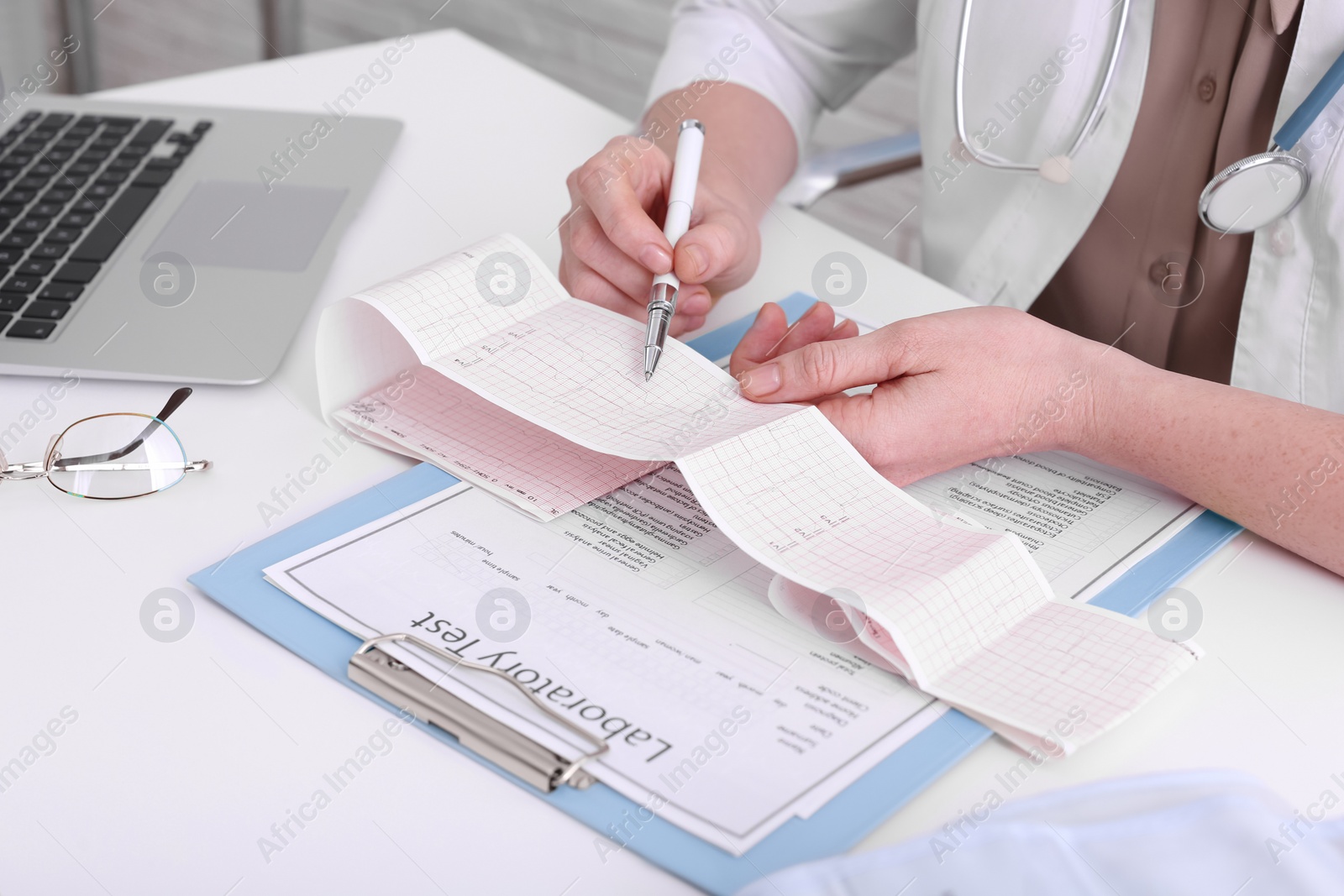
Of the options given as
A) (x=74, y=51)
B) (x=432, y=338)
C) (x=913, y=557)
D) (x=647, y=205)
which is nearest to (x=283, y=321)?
(x=432, y=338)

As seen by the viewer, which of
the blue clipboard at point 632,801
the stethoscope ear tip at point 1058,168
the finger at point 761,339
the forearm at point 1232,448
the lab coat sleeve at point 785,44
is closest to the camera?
the blue clipboard at point 632,801

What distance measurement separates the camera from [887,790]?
0.58 metres

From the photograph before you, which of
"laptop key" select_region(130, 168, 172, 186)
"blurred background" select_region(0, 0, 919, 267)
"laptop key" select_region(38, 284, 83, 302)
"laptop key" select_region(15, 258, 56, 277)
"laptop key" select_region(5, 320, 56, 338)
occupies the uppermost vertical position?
"laptop key" select_region(130, 168, 172, 186)

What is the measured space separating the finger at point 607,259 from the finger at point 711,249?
0.14 feet

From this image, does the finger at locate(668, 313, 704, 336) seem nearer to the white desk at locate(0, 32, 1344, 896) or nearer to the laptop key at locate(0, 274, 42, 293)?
the white desk at locate(0, 32, 1344, 896)

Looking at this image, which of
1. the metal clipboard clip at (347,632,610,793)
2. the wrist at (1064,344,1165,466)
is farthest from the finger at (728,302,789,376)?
the metal clipboard clip at (347,632,610,793)

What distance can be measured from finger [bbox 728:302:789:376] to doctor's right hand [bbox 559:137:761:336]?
9cm

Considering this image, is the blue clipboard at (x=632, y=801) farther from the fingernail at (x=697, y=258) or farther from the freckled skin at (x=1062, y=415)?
the fingernail at (x=697, y=258)

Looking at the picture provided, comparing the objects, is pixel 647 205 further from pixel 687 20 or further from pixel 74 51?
pixel 74 51

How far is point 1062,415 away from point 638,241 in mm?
368

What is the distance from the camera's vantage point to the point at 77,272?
3.23ft

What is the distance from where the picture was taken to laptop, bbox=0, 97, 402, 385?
92 centimetres

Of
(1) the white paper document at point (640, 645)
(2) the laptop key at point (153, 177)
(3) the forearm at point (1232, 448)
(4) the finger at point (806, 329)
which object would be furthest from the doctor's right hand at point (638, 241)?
(2) the laptop key at point (153, 177)

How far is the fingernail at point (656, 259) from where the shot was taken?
0.93 m
